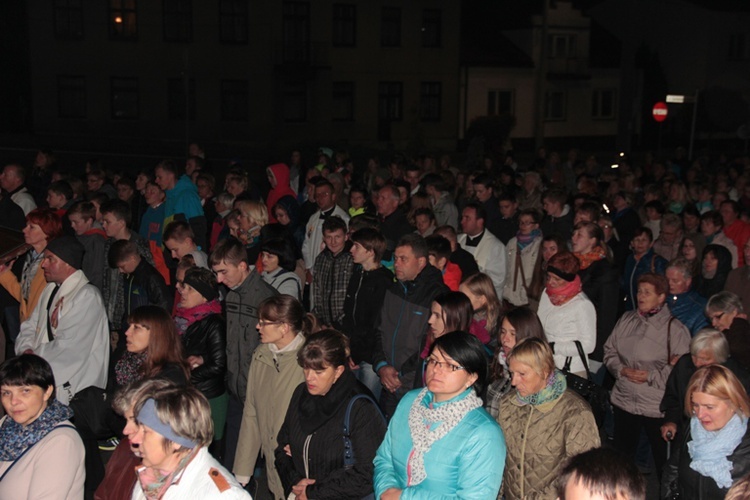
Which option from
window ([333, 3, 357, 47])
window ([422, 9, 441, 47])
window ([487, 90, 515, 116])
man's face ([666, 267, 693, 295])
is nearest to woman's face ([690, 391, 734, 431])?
man's face ([666, 267, 693, 295])

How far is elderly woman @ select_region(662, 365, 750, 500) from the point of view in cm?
462

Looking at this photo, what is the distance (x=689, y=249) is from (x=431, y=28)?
109ft

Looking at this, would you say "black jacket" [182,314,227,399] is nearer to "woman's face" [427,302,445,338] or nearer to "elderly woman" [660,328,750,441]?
"woman's face" [427,302,445,338]

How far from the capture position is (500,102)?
44000mm

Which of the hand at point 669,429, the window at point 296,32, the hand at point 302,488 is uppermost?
the window at point 296,32

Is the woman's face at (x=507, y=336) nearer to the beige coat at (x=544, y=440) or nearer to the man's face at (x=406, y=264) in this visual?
the beige coat at (x=544, y=440)

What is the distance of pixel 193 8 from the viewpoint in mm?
35875

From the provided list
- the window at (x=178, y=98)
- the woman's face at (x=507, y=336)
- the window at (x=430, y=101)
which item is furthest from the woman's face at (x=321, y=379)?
the window at (x=430, y=101)

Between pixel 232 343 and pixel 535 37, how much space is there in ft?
138

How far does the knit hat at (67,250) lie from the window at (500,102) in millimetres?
38425

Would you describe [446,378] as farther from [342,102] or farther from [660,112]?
[342,102]

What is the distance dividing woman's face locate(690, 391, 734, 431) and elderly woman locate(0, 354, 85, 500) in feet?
11.4

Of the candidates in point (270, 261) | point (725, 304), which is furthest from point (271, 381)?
point (725, 304)

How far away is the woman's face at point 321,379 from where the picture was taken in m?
4.65
